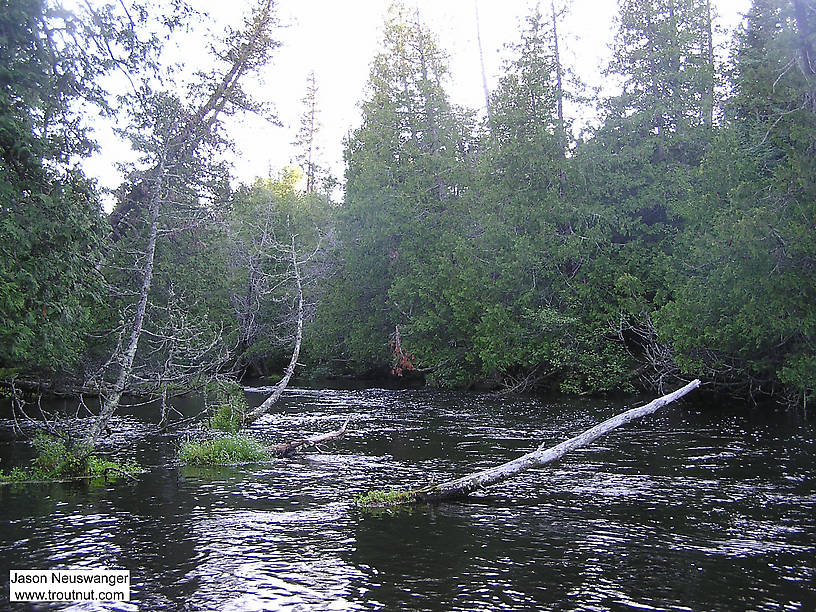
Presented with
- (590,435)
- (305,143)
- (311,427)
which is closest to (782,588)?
(590,435)

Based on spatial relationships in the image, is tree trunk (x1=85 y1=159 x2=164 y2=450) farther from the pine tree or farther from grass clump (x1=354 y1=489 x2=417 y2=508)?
the pine tree

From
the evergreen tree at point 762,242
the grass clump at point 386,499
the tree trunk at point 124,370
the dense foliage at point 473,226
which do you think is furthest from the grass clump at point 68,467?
the evergreen tree at point 762,242

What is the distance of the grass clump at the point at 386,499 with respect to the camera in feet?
34.8

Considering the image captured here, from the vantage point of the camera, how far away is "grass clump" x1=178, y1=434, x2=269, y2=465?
14.7 m

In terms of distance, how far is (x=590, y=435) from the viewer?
478 inches

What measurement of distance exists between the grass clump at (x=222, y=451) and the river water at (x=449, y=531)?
0.44 metres

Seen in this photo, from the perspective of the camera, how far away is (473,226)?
124ft

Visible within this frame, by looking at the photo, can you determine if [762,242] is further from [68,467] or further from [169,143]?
[68,467]

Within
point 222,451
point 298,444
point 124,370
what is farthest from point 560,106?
point 124,370

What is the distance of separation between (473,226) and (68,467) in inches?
1079

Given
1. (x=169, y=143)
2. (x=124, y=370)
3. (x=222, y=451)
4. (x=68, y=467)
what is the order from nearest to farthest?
(x=68, y=467) → (x=124, y=370) → (x=222, y=451) → (x=169, y=143)

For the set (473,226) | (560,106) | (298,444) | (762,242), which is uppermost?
(560,106)

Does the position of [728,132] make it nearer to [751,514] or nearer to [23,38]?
[751,514]

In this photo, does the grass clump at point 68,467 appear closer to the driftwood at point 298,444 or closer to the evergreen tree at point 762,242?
the driftwood at point 298,444
